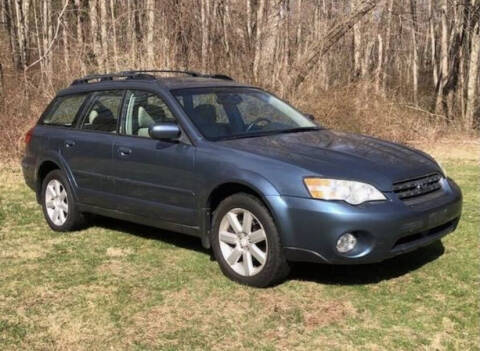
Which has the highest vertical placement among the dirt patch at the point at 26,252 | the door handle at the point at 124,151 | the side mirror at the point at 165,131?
the side mirror at the point at 165,131

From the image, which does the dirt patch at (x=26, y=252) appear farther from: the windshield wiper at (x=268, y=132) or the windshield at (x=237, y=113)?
the windshield wiper at (x=268, y=132)

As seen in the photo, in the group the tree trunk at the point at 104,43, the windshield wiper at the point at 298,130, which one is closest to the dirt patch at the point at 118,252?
the windshield wiper at the point at 298,130

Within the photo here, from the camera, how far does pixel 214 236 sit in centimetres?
483

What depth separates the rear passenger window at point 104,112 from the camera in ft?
19.2

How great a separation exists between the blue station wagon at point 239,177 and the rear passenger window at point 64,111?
25 millimetres

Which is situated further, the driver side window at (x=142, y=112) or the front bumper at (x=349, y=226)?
the driver side window at (x=142, y=112)

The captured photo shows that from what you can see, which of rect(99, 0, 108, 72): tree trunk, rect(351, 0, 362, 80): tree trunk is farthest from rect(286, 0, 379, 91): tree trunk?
rect(99, 0, 108, 72): tree trunk

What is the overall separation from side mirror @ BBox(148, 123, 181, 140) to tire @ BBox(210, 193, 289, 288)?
754mm

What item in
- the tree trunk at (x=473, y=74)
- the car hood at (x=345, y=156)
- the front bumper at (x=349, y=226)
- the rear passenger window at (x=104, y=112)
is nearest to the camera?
the front bumper at (x=349, y=226)

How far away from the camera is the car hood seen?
4285 mm

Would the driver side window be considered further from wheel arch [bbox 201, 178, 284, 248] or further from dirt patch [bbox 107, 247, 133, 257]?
dirt patch [bbox 107, 247, 133, 257]

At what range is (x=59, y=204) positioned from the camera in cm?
660

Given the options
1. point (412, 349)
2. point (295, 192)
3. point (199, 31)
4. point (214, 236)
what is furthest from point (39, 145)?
point (199, 31)

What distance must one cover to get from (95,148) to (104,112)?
0.42 metres
